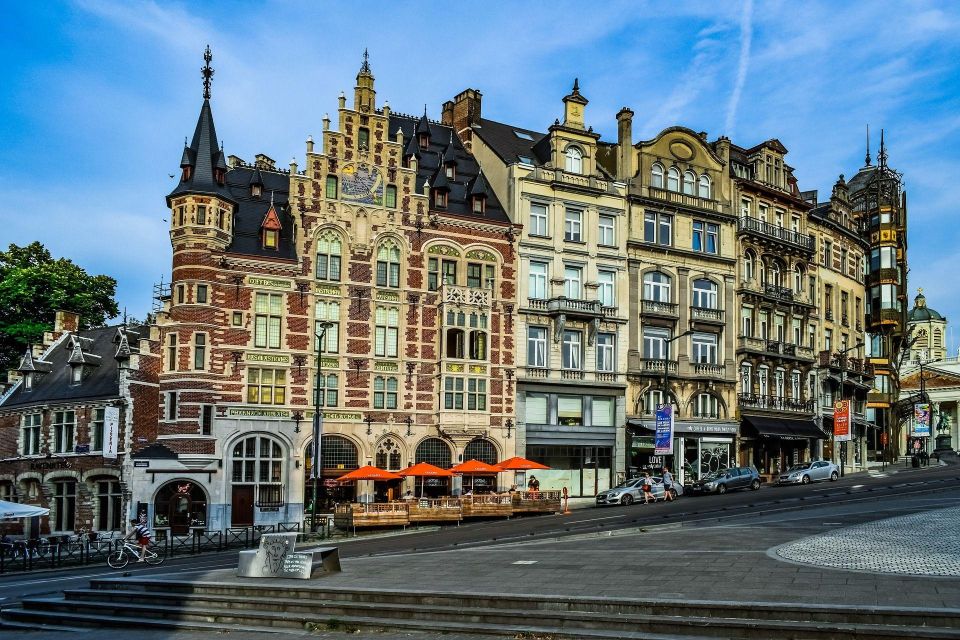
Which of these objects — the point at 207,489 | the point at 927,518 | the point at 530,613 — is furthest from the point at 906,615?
the point at 207,489

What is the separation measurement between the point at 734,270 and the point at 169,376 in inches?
1411

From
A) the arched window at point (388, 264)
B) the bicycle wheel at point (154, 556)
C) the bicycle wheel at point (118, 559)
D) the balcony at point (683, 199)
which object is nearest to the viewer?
the bicycle wheel at point (118, 559)

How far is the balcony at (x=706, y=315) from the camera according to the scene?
6444 cm

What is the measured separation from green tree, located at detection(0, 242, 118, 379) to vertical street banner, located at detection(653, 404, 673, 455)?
39733 mm

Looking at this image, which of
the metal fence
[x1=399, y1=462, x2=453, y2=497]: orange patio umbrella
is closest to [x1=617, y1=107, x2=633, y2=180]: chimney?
[x1=399, y1=462, x2=453, y2=497]: orange patio umbrella

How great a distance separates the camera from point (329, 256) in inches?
2094

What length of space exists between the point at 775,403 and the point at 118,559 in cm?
4584

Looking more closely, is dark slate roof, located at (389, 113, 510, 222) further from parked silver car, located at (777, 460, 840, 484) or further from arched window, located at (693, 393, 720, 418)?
parked silver car, located at (777, 460, 840, 484)

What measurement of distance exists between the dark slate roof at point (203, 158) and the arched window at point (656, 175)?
2651cm

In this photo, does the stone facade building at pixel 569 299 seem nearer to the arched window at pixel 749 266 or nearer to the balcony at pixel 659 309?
the balcony at pixel 659 309

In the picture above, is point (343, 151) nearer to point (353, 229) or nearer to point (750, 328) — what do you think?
point (353, 229)

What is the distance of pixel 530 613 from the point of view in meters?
19.6

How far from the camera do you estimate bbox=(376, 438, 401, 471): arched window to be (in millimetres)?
53344

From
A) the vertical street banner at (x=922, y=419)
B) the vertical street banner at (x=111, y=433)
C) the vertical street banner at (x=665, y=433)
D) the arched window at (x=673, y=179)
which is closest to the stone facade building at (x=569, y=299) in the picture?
the arched window at (x=673, y=179)
